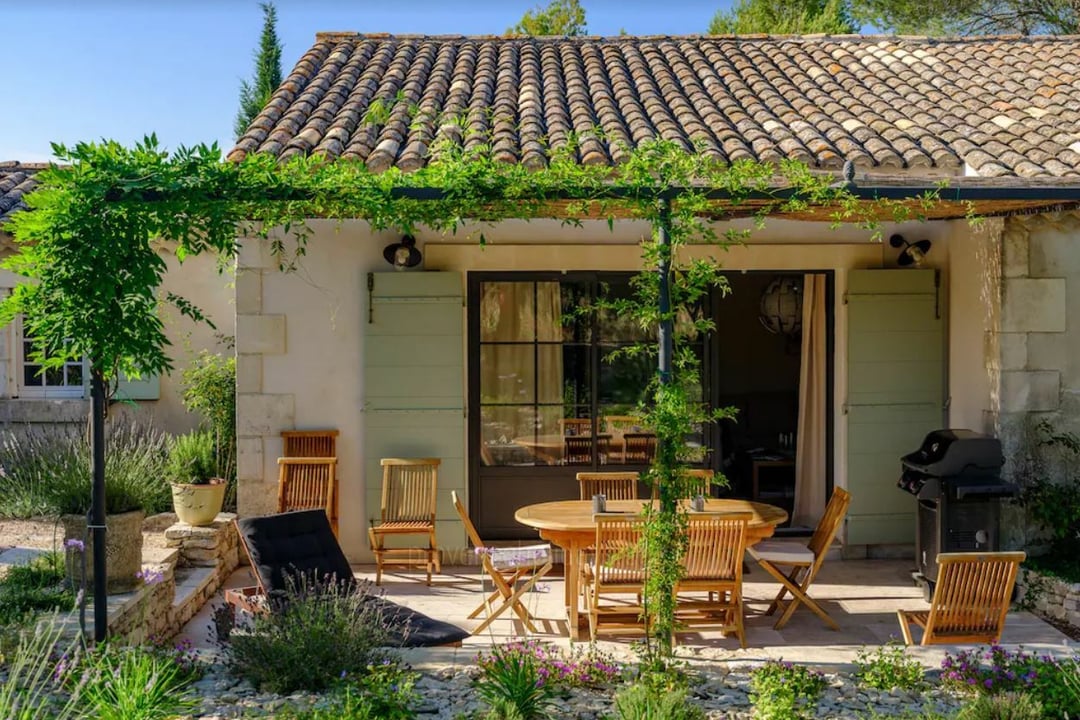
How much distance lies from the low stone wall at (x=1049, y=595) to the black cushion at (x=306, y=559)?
13.8ft

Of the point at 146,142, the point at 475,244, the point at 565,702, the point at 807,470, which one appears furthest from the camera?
the point at 807,470

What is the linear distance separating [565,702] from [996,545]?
13.8 feet

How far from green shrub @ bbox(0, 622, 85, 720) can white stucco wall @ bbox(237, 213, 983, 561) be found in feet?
10.8

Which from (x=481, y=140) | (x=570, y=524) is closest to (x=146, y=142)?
(x=481, y=140)

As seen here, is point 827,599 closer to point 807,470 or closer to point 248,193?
point 807,470

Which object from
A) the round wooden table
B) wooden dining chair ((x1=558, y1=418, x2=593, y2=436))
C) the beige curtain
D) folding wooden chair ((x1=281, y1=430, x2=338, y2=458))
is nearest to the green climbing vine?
the round wooden table

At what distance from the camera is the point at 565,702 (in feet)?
17.2

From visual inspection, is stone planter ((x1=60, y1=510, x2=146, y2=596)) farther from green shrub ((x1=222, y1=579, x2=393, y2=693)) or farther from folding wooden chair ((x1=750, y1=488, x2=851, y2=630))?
folding wooden chair ((x1=750, y1=488, x2=851, y2=630))

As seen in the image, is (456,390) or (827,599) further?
(456,390)

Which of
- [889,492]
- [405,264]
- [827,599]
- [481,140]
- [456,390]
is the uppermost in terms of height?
[481,140]

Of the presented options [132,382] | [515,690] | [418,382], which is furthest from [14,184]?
[515,690]

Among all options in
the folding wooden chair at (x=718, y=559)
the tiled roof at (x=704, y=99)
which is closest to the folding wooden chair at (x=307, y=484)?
the tiled roof at (x=704, y=99)

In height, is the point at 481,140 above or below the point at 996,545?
above

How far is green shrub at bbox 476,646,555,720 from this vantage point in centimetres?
489
